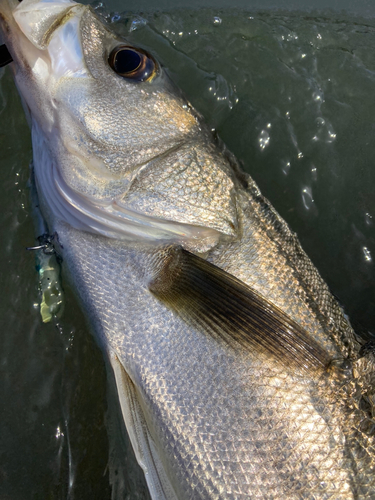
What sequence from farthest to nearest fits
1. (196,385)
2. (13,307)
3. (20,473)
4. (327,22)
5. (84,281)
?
(327,22)
(13,307)
(20,473)
(84,281)
(196,385)

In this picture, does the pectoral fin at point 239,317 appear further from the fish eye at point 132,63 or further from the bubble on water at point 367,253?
the bubble on water at point 367,253

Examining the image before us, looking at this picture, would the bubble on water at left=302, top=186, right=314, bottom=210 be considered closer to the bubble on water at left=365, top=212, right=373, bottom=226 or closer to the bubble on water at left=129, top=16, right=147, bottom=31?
the bubble on water at left=365, top=212, right=373, bottom=226

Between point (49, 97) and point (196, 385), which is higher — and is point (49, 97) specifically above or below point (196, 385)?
above

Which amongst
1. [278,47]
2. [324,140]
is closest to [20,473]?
[324,140]

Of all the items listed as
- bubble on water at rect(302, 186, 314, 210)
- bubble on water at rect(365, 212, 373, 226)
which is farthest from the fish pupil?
bubble on water at rect(365, 212, 373, 226)

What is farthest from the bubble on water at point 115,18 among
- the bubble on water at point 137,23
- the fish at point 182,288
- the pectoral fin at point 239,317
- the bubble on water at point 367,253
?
the bubble on water at point 367,253

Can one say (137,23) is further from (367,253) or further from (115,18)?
(367,253)

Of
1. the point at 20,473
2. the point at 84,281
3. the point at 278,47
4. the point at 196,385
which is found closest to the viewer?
the point at 196,385

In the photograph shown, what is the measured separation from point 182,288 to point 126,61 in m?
0.99

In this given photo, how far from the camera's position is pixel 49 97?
154 centimetres

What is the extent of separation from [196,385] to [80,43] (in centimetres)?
136

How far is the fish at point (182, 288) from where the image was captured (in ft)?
4.45

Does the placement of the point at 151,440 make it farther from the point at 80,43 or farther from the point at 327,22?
the point at 327,22

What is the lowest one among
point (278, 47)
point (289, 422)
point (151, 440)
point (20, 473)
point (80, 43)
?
point (20, 473)
